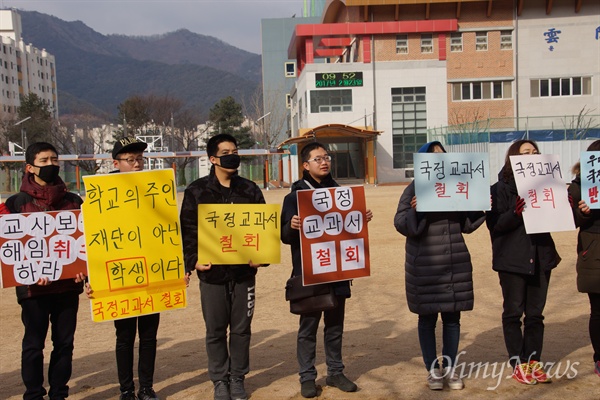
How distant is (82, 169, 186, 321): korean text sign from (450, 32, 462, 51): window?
1778 inches

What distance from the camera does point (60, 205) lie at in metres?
4.80

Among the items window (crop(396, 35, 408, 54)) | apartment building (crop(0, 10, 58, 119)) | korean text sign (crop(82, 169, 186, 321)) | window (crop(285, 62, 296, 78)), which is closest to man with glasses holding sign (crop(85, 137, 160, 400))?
korean text sign (crop(82, 169, 186, 321))

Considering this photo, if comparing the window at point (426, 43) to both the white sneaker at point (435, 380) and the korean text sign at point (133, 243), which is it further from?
the korean text sign at point (133, 243)

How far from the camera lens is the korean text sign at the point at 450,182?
4953 mm

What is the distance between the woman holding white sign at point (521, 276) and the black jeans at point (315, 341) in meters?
1.29

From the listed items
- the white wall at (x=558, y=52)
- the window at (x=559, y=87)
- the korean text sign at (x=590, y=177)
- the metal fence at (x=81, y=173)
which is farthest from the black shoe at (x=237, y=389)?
the window at (x=559, y=87)

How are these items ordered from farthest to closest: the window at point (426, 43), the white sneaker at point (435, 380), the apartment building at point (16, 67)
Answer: the apartment building at point (16, 67) < the window at point (426, 43) < the white sneaker at point (435, 380)

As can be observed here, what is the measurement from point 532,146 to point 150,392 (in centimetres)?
346

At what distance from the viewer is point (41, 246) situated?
15.3 ft

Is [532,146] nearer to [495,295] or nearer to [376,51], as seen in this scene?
[495,295]

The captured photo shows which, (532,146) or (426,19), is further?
(426,19)

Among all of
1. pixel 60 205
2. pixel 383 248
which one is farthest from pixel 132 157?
pixel 383 248

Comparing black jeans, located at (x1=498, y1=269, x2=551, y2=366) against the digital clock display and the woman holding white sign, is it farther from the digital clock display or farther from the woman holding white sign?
the digital clock display

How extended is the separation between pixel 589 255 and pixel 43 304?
4093mm
